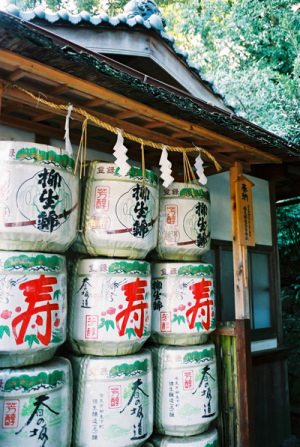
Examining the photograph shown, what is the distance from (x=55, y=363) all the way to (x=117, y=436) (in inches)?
33.0

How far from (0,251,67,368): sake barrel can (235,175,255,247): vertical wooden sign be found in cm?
234

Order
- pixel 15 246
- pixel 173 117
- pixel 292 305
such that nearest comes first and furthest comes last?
1. pixel 15 246
2. pixel 173 117
3. pixel 292 305

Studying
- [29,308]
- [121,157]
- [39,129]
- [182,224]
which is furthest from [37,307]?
[39,129]

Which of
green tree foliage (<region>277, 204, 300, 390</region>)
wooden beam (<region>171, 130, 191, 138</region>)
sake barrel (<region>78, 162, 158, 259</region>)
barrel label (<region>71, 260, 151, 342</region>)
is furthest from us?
green tree foliage (<region>277, 204, 300, 390</region>)

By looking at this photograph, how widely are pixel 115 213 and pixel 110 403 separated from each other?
169 cm

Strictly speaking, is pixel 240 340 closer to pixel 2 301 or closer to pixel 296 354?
pixel 2 301

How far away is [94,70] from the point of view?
2760 mm

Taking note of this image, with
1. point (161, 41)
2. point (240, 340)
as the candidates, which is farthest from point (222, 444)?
point (161, 41)

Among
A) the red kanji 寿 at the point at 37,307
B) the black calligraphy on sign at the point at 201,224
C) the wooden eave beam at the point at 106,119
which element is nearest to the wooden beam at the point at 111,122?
the wooden eave beam at the point at 106,119

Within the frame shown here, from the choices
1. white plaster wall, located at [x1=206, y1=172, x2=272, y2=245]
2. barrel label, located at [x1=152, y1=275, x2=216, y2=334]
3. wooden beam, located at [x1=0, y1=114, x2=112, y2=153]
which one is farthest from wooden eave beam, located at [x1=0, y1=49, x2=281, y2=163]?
white plaster wall, located at [x1=206, y1=172, x2=272, y2=245]

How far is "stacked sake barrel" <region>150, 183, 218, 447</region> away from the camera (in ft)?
12.6

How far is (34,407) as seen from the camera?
2.95 meters

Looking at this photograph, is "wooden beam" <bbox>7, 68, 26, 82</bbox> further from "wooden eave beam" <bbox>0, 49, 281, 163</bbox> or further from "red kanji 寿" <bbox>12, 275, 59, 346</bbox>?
"red kanji 寿" <bbox>12, 275, 59, 346</bbox>

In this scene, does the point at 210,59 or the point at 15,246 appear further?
the point at 210,59
